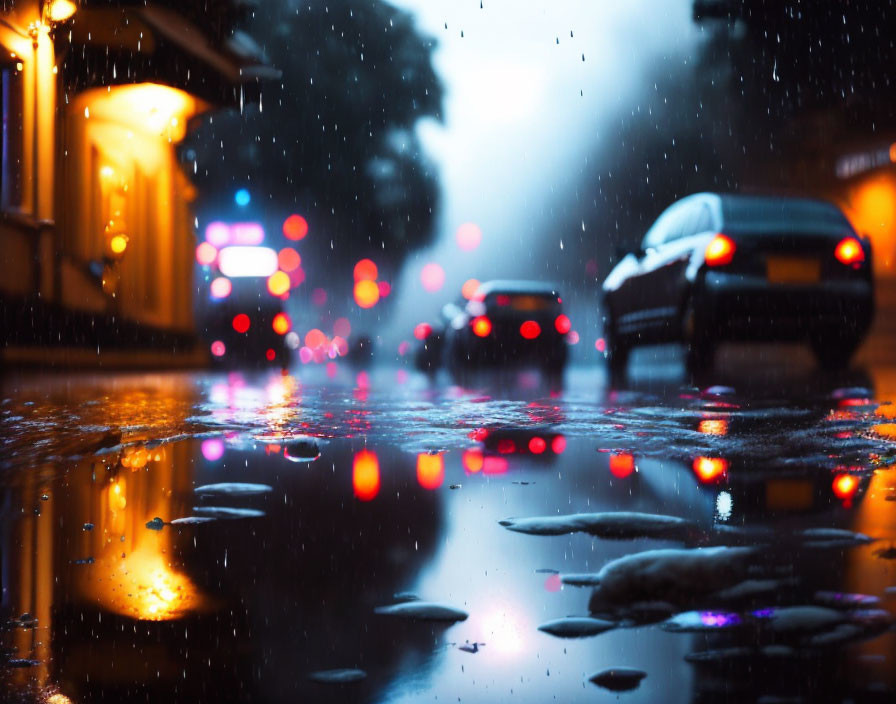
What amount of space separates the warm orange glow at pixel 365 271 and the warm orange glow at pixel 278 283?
966 cm

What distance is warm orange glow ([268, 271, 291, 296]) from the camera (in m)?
24.5

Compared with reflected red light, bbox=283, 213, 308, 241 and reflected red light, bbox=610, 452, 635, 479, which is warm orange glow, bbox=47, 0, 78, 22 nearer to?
reflected red light, bbox=610, 452, 635, 479

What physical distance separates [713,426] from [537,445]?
1.12m

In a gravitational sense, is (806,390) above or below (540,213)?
below

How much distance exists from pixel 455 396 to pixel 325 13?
1018 inches

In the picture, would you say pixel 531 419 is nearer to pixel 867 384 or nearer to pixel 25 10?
pixel 867 384

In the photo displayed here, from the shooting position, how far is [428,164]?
3297cm

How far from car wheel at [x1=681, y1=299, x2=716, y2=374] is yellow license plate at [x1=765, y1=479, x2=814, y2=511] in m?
7.27

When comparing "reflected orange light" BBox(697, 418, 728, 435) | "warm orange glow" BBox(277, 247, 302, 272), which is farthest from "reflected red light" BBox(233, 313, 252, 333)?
"reflected orange light" BBox(697, 418, 728, 435)

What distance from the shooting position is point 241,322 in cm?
2391

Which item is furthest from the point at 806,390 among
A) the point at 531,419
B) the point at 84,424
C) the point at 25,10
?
the point at 25,10

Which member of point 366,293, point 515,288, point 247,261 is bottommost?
point 515,288

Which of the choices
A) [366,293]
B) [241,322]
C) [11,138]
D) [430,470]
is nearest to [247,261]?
[241,322]

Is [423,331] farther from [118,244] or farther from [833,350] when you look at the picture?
[833,350]
